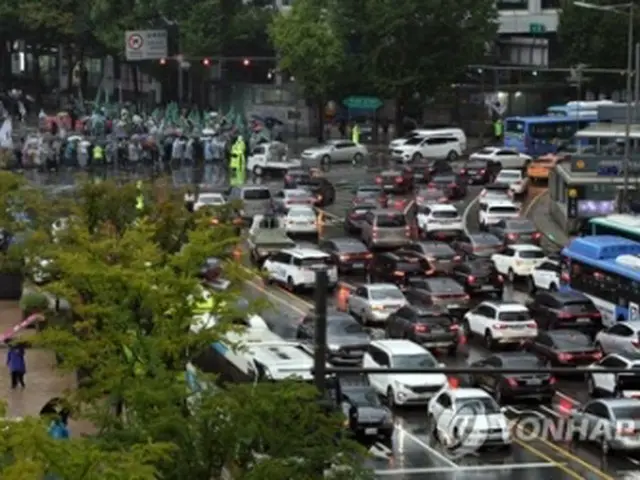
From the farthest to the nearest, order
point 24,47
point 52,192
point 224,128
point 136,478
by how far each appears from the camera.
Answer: point 24,47 < point 224,128 < point 52,192 < point 136,478

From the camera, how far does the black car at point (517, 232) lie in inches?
2132

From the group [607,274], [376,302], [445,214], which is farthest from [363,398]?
[445,214]

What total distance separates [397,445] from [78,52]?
284ft

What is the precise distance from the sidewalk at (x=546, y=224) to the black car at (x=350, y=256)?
743cm

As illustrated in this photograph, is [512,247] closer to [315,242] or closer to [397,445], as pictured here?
[315,242]

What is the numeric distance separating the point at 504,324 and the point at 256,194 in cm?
2353

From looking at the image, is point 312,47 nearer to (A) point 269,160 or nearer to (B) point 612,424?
(A) point 269,160

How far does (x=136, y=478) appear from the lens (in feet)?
54.2

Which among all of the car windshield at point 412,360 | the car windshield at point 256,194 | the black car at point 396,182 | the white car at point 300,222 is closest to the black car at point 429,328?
the car windshield at point 412,360

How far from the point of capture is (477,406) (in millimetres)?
31594

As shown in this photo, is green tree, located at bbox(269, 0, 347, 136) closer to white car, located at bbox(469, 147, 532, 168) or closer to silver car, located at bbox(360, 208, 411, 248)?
white car, located at bbox(469, 147, 532, 168)

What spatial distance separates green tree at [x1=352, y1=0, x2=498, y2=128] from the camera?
282 ft

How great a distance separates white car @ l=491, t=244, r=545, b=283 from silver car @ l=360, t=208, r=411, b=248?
16.4 feet

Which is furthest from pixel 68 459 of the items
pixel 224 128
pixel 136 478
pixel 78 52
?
pixel 78 52
